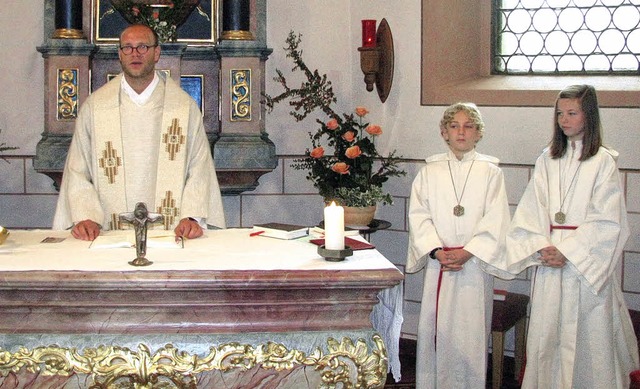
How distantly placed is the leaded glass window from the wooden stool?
5.83 feet

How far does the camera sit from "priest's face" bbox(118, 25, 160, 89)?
462 cm

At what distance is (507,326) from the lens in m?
5.49

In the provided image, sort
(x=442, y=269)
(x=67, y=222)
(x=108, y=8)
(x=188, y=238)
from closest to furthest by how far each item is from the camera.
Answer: (x=188, y=238) < (x=67, y=222) < (x=442, y=269) < (x=108, y=8)

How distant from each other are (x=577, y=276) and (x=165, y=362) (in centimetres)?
224

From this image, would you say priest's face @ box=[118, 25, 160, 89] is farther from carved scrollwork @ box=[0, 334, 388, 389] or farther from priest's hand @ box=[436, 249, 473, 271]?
priest's hand @ box=[436, 249, 473, 271]

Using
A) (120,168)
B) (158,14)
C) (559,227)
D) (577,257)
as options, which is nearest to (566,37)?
(559,227)

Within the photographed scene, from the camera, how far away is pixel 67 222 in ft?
15.4

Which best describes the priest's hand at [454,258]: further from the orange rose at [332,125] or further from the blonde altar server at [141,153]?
the orange rose at [332,125]

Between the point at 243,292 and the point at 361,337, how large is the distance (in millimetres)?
478

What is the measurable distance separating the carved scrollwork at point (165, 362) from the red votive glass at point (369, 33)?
3.46 m

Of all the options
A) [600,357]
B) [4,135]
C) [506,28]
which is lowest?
[600,357]

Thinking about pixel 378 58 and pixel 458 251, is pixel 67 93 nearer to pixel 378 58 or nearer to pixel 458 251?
pixel 378 58

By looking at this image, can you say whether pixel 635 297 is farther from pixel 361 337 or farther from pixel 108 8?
pixel 108 8

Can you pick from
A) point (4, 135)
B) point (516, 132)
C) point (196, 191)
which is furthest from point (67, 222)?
point (516, 132)
